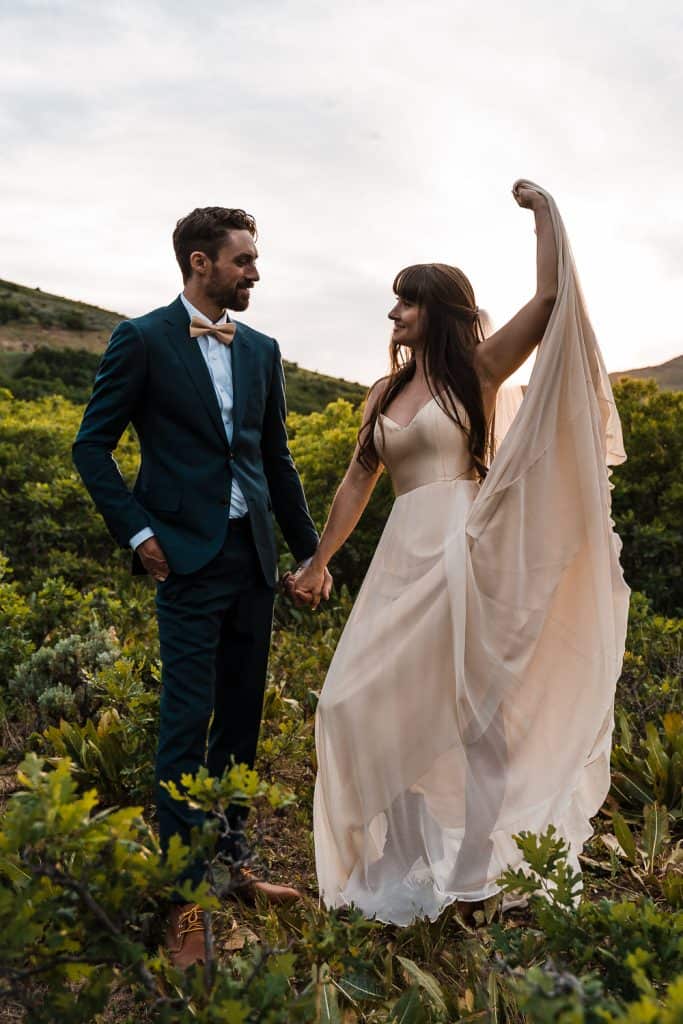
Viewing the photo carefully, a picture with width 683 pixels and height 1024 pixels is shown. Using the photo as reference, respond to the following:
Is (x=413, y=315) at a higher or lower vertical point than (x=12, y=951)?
higher

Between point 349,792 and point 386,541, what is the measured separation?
92 centimetres

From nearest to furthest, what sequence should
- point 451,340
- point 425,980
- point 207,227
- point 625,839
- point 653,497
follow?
point 425,980 < point 207,227 < point 451,340 < point 625,839 < point 653,497

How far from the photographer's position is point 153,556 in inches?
129

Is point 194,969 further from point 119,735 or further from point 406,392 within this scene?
point 119,735

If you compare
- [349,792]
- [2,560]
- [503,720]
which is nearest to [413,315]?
[503,720]

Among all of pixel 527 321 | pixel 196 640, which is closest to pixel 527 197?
pixel 527 321

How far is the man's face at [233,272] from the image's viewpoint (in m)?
A: 3.45

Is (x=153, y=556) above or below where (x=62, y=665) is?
above

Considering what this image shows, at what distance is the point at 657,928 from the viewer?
209 cm

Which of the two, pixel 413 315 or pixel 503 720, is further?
pixel 413 315

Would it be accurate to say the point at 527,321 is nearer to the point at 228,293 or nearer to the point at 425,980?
the point at 228,293

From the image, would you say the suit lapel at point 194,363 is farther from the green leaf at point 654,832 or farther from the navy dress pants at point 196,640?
the green leaf at point 654,832

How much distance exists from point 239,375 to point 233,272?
366mm

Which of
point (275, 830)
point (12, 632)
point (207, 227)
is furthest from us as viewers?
point (12, 632)
